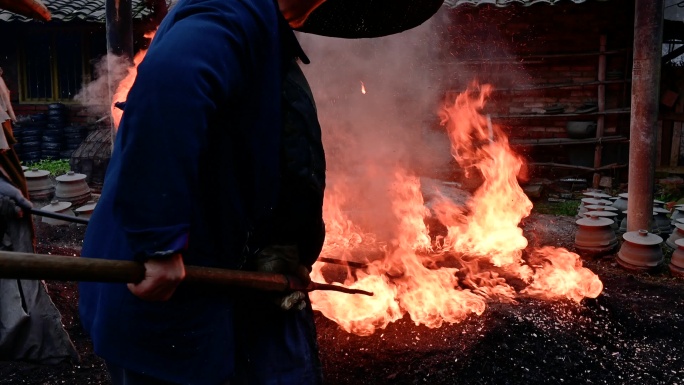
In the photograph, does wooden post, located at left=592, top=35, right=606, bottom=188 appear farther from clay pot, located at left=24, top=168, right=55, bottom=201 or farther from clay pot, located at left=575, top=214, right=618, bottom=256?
clay pot, located at left=24, top=168, right=55, bottom=201

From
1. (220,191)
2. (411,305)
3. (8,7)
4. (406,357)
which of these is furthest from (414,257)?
(8,7)

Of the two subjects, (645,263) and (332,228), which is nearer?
(645,263)

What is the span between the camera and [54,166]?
1133 cm

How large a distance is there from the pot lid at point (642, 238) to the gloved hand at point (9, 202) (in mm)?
5425

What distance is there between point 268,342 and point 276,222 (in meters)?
0.46

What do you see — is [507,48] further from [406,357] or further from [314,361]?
[314,361]

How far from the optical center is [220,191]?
1629mm

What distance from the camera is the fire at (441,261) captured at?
4039mm

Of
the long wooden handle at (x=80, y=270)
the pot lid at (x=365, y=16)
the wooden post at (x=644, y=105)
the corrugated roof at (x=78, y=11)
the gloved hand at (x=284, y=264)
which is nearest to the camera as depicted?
the long wooden handle at (x=80, y=270)

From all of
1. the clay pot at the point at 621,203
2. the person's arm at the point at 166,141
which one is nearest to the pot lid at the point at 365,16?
the person's arm at the point at 166,141

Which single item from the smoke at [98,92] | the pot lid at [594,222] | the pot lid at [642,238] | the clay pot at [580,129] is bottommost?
the pot lid at [642,238]

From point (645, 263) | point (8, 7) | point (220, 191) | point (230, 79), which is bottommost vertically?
point (645, 263)

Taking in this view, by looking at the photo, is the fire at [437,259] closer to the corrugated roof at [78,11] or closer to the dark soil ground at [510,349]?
the dark soil ground at [510,349]

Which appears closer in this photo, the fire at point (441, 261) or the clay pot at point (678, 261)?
the fire at point (441, 261)
